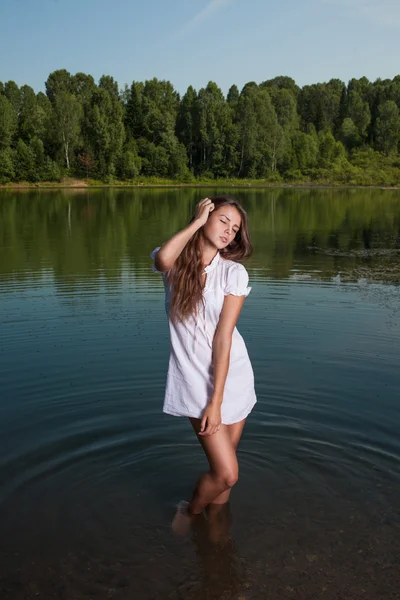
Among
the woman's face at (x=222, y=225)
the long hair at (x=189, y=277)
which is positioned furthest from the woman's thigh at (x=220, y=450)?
the woman's face at (x=222, y=225)

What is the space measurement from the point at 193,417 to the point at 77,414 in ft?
10.4

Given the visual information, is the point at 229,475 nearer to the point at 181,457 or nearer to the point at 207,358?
the point at 207,358

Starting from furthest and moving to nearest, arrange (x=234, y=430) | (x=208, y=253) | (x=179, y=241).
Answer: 1. (x=234, y=430)
2. (x=208, y=253)
3. (x=179, y=241)

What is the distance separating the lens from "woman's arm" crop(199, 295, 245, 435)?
147 inches

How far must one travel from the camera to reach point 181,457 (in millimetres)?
5711

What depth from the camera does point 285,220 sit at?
33.4 m

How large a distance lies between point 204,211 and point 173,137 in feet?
283

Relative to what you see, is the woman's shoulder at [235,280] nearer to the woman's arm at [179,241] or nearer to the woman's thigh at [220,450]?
the woman's arm at [179,241]

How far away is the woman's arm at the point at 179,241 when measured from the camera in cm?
366

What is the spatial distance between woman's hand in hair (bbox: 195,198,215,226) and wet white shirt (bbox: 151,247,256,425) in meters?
0.31

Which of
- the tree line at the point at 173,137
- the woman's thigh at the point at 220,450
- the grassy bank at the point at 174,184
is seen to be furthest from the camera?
the tree line at the point at 173,137

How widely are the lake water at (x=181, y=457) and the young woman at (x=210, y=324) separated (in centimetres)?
84

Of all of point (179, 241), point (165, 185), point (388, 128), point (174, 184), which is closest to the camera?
point (179, 241)

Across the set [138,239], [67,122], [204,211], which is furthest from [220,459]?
[67,122]
